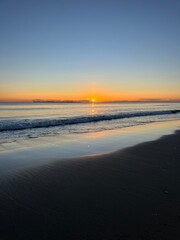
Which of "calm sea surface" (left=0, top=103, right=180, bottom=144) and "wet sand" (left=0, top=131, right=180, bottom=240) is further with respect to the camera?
"calm sea surface" (left=0, top=103, right=180, bottom=144)

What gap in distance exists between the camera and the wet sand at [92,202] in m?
3.74

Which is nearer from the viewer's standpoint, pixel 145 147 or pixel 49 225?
pixel 49 225

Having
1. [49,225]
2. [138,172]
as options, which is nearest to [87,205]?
[49,225]

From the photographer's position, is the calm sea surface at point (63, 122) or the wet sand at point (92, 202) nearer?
the wet sand at point (92, 202)

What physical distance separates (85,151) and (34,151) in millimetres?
2050

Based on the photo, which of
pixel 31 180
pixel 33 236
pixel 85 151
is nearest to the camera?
pixel 33 236

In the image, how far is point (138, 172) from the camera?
6.80 m

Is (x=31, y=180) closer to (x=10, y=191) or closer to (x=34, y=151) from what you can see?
(x=10, y=191)

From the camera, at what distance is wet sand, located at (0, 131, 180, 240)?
374 centimetres

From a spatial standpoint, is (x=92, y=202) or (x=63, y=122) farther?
(x=63, y=122)

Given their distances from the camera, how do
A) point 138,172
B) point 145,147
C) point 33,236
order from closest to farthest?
point 33,236, point 138,172, point 145,147

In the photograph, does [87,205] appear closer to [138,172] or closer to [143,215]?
[143,215]

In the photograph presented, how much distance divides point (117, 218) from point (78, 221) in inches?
25.4

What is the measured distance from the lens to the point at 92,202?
4.77 meters
